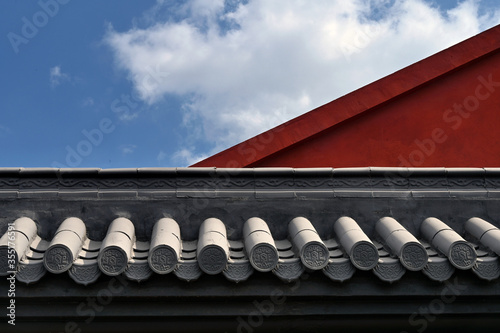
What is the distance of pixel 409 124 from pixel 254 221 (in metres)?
3.54

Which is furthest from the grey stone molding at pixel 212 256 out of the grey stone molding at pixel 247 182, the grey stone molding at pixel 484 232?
the grey stone molding at pixel 484 232

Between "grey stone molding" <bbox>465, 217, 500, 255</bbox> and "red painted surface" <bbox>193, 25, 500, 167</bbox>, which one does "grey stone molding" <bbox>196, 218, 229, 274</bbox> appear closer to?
"grey stone molding" <bbox>465, 217, 500, 255</bbox>

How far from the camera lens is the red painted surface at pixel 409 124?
20.8 feet

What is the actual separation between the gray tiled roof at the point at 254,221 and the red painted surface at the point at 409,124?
7.94ft

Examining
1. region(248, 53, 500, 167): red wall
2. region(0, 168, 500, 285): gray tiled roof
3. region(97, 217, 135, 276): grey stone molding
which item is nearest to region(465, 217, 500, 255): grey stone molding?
region(0, 168, 500, 285): gray tiled roof

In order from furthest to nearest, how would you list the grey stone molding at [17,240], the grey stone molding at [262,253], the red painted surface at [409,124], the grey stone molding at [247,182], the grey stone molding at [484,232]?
the red painted surface at [409,124] < the grey stone molding at [247,182] < the grey stone molding at [484,232] < the grey stone molding at [262,253] < the grey stone molding at [17,240]

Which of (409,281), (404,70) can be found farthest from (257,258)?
(404,70)

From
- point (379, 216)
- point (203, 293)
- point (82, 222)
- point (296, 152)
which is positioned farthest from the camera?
point (296, 152)

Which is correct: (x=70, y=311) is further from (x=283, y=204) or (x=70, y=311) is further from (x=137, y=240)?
(x=283, y=204)

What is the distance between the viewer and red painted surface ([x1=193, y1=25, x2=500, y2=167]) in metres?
6.34

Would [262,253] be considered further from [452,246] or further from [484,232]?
[484,232]

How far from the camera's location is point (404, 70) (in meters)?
6.60

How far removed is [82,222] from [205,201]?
0.74m

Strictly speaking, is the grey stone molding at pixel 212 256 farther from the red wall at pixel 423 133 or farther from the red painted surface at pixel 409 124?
the red wall at pixel 423 133
